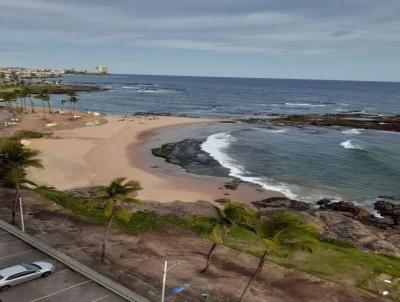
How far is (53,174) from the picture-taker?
49.0 m

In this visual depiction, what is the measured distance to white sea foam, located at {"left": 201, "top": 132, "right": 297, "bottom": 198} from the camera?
48.0 meters

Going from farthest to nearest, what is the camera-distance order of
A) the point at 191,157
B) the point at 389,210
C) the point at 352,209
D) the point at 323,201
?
1. the point at 191,157
2. the point at 323,201
3. the point at 389,210
4. the point at 352,209

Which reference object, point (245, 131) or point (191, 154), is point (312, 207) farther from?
point (245, 131)

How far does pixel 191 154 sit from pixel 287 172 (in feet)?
51.8

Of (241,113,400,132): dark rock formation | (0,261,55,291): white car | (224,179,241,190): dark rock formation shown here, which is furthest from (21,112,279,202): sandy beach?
(241,113,400,132): dark rock formation

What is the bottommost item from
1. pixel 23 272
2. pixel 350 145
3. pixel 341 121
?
pixel 350 145

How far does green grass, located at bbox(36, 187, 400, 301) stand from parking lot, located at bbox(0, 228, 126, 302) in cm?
543

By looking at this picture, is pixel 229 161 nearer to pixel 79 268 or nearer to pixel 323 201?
pixel 323 201

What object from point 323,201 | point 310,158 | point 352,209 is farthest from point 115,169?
point 352,209

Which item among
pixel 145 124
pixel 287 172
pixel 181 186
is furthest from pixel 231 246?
pixel 145 124

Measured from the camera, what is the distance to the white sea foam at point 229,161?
157ft

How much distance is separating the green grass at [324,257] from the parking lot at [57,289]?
5425 mm

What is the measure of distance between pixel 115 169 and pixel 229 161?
53.7ft

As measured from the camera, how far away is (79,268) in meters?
22.7
